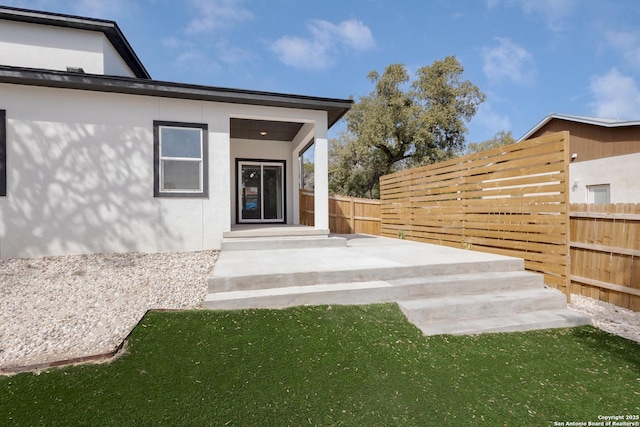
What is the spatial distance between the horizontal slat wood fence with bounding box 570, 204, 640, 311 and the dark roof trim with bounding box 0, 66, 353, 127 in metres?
5.13

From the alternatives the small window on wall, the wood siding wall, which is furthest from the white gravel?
the wood siding wall

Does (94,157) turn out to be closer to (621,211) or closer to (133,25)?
(133,25)

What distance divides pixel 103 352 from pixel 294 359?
5.95 feet

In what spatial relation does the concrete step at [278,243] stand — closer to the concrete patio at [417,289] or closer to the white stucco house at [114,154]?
the white stucco house at [114,154]

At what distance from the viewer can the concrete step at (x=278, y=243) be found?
629 cm

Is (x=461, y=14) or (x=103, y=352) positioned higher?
(x=461, y=14)

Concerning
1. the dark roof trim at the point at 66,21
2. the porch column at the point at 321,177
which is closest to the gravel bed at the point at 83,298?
the porch column at the point at 321,177

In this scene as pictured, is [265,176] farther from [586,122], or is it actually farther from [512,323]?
[586,122]

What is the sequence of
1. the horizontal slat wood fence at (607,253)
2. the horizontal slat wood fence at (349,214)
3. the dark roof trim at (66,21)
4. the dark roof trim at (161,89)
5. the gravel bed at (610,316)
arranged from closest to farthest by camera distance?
the gravel bed at (610,316)
the horizontal slat wood fence at (607,253)
the dark roof trim at (161,89)
the dark roof trim at (66,21)
the horizontal slat wood fence at (349,214)

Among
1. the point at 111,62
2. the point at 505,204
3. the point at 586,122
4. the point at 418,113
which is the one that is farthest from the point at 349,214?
the point at 586,122

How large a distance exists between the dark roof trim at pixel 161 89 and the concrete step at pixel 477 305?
4.97 m

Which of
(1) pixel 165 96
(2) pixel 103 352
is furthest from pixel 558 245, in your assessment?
(1) pixel 165 96

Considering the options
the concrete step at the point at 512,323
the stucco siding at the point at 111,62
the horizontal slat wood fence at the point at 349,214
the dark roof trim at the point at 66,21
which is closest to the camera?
Result: the concrete step at the point at 512,323

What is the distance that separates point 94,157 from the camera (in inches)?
235
